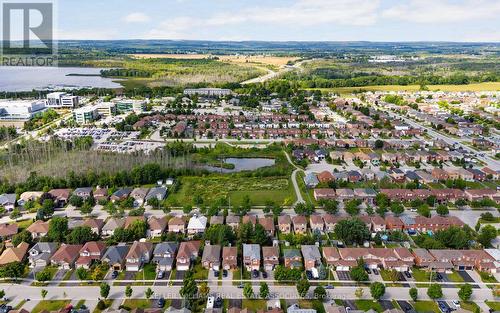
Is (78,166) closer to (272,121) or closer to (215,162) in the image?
(215,162)

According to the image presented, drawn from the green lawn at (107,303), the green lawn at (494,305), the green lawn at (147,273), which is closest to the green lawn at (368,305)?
the green lawn at (494,305)

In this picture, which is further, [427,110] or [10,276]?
[427,110]

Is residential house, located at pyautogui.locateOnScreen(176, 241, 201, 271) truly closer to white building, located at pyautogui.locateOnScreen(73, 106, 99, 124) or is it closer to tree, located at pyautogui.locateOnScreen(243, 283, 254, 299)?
tree, located at pyautogui.locateOnScreen(243, 283, 254, 299)

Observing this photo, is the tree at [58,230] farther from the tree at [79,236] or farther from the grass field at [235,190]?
the grass field at [235,190]

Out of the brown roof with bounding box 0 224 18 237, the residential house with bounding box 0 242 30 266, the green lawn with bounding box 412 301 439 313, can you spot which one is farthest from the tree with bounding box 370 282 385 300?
the brown roof with bounding box 0 224 18 237

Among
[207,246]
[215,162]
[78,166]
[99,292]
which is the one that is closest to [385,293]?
[207,246]
